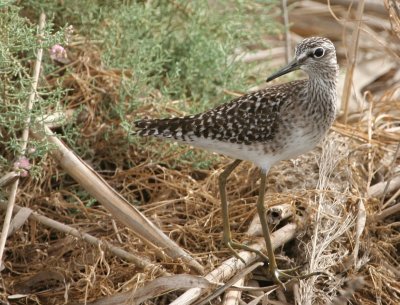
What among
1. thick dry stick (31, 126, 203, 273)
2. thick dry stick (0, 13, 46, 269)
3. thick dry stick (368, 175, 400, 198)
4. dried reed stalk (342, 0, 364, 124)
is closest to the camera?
thick dry stick (0, 13, 46, 269)

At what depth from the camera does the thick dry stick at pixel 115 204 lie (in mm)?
4848

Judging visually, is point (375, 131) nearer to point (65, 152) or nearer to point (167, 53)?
point (167, 53)

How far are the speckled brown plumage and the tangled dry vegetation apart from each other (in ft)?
1.45

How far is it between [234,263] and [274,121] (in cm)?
86

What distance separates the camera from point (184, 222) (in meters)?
5.41

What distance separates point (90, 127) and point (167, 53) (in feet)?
2.60

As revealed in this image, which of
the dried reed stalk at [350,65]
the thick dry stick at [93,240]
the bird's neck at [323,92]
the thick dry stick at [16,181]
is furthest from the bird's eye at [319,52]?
the thick dry stick at [16,181]

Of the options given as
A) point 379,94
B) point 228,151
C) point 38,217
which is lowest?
point 379,94

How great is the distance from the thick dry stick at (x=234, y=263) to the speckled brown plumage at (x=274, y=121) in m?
0.44

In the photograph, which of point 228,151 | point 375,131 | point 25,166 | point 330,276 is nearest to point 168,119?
point 228,151

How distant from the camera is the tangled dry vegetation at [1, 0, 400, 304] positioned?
4.74 metres

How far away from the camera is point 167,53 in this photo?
6.05 m

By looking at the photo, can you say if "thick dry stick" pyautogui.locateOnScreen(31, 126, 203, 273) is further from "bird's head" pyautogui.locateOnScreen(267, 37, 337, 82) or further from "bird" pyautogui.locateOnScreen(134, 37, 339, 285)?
"bird's head" pyautogui.locateOnScreen(267, 37, 337, 82)

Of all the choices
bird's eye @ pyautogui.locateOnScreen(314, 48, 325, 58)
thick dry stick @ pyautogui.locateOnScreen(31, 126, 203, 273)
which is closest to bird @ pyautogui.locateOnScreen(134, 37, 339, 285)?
bird's eye @ pyautogui.locateOnScreen(314, 48, 325, 58)
